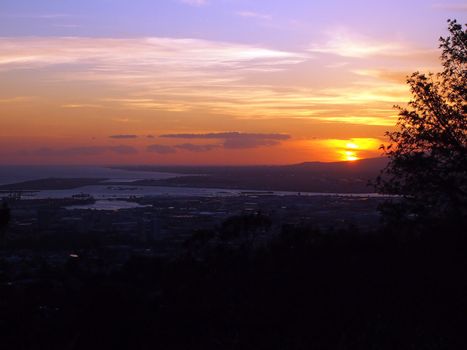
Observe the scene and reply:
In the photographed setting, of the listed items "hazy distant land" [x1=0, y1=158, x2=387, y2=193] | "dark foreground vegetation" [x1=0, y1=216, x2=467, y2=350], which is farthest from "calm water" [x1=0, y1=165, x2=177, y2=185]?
"dark foreground vegetation" [x1=0, y1=216, x2=467, y2=350]

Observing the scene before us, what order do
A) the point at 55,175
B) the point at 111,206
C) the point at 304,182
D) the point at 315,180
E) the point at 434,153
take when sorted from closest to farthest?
the point at 434,153 → the point at 111,206 → the point at 304,182 → the point at 315,180 → the point at 55,175

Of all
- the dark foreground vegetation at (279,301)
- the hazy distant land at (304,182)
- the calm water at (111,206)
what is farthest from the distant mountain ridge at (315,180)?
the dark foreground vegetation at (279,301)

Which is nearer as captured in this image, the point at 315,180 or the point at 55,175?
the point at 315,180

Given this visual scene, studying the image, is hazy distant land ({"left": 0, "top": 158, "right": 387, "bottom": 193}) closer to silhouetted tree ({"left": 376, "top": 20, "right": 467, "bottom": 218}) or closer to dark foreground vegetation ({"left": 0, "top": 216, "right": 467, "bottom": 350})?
dark foreground vegetation ({"left": 0, "top": 216, "right": 467, "bottom": 350})

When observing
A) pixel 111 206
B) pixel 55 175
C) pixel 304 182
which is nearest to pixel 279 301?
pixel 111 206

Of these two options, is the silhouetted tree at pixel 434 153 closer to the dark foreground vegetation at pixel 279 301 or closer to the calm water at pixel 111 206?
the dark foreground vegetation at pixel 279 301

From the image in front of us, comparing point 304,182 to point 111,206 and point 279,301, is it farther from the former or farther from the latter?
point 279,301

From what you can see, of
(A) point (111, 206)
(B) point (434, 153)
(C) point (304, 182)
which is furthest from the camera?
(C) point (304, 182)

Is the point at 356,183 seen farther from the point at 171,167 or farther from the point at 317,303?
the point at 171,167

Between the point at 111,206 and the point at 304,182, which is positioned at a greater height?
the point at 304,182

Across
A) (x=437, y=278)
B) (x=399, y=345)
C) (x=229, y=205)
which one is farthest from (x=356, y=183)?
(x=399, y=345)
